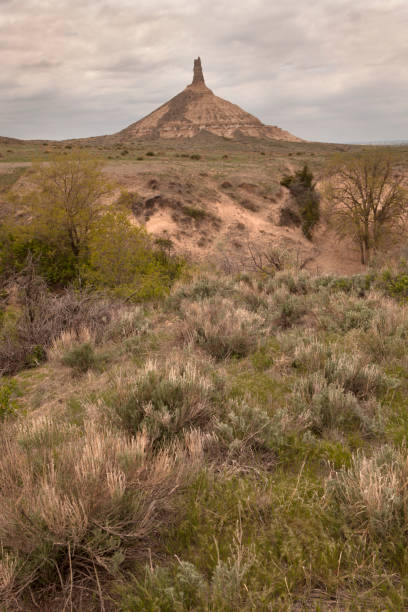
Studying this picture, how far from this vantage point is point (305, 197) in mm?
33312

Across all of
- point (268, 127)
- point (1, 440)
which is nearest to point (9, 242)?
point (1, 440)

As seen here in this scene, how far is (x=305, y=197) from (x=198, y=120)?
8960cm

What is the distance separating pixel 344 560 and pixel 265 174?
124 feet

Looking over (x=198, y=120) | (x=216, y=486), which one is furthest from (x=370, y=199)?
(x=198, y=120)

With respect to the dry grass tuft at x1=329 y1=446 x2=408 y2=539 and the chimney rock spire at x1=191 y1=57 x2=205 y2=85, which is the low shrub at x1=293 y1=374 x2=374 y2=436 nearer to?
the dry grass tuft at x1=329 y1=446 x2=408 y2=539

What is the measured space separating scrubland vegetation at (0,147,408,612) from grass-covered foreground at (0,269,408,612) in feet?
0.04

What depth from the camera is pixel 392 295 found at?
7.25 meters

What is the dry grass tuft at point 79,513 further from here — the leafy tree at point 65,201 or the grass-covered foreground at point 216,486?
the leafy tree at point 65,201

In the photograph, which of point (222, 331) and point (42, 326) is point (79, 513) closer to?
point (222, 331)

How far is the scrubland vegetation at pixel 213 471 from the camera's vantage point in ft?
5.82

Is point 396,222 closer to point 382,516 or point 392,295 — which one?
point 392,295

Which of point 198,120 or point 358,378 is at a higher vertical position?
point 198,120

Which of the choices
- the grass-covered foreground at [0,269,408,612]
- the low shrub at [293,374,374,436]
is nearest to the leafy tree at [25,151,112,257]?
the grass-covered foreground at [0,269,408,612]

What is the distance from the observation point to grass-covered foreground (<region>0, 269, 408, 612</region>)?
1.76 m
